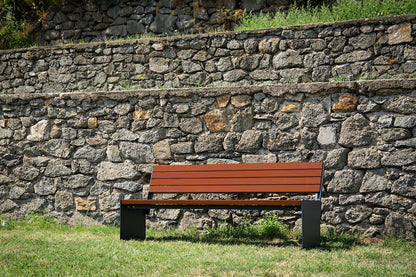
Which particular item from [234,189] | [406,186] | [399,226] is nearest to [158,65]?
[234,189]

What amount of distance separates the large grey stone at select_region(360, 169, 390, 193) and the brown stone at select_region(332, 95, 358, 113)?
666 millimetres

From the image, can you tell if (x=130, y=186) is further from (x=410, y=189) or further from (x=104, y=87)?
(x=410, y=189)

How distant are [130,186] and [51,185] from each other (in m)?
1.10

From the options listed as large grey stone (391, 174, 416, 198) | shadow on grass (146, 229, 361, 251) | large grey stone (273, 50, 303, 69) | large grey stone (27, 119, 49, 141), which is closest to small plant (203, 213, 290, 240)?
shadow on grass (146, 229, 361, 251)

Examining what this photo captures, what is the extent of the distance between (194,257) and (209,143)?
5.83 ft

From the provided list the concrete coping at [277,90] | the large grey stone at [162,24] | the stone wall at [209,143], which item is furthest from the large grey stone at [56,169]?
the large grey stone at [162,24]

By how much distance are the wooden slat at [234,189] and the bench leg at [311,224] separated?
9.5 inches

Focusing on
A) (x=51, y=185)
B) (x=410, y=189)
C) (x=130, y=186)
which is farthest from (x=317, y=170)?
(x=51, y=185)

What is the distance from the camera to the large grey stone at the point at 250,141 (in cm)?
565

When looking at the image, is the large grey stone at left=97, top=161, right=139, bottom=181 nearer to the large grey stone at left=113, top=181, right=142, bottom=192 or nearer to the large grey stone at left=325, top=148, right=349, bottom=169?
the large grey stone at left=113, top=181, right=142, bottom=192

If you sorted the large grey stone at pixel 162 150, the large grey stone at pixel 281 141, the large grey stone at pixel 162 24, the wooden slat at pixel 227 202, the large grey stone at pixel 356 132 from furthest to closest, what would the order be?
the large grey stone at pixel 162 24
the large grey stone at pixel 162 150
the large grey stone at pixel 281 141
the large grey stone at pixel 356 132
the wooden slat at pixel 227 202

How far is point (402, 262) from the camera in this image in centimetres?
416

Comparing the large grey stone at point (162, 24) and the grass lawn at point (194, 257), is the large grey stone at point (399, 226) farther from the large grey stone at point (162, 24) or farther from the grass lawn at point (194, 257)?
the large grey stone at point (162, 24)

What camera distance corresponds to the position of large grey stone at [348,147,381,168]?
16.8 ft
